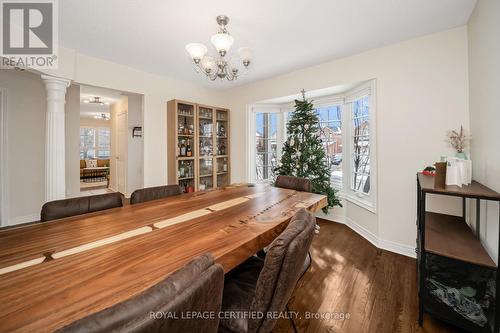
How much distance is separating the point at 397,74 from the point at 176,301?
3.19 meters

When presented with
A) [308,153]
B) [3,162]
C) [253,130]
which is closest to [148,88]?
[253,130]

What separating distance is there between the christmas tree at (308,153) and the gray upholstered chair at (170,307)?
9.24 ft

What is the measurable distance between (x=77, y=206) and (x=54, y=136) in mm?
1670

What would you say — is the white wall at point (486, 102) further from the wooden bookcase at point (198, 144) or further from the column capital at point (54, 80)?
the column capital at point (54, 80)

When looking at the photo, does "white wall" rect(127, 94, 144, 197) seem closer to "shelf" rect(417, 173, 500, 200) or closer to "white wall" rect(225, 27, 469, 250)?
"white wall" rect(225, 27, 469, 250)

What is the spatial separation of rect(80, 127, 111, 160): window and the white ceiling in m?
7.18

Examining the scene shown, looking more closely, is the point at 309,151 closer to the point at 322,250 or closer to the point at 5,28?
the point at 322,250

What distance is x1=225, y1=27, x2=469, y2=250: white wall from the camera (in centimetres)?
227

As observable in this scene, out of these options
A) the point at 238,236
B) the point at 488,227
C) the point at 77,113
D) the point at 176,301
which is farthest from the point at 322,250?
the point at 77,113

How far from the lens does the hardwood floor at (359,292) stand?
1.54 metres

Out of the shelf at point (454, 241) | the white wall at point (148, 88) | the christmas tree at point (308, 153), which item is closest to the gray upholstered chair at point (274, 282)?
the shelf at point (454, 241)

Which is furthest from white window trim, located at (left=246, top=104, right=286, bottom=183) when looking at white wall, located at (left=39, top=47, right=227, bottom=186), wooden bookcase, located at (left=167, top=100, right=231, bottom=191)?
white wall, located at (left=39, top=47, right=227, bottom=186)

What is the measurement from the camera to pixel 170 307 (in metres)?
0.51

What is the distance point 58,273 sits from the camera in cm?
83
